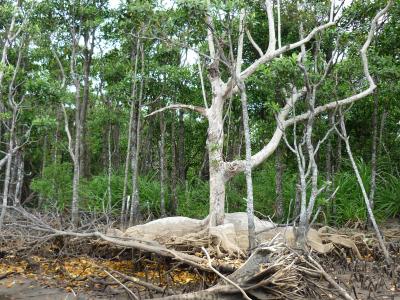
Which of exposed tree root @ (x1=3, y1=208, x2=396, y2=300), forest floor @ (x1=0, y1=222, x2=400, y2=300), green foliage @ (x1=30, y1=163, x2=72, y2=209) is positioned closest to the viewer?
exposed tree root @ (x1=3, y1=208, x2=396, y2=300)

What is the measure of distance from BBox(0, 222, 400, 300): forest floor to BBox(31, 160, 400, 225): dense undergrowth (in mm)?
2075

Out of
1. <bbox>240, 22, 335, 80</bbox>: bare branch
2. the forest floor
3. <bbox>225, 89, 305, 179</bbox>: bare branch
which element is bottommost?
the forest floor

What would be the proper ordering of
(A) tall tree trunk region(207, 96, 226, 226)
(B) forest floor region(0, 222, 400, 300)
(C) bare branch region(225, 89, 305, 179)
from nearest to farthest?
1. (B) forest floor region(0, 222, 400, 300)
2. (A) tall tree trunk region(207, 96, 226, 226)
3. (C) bare branch region(225, 89, 305, 179)

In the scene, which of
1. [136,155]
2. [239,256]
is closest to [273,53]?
[239,256]

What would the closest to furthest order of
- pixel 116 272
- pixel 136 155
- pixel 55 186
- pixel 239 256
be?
pixel 116 272, pixel 239 256, pixel 136 155, pixel 55 186

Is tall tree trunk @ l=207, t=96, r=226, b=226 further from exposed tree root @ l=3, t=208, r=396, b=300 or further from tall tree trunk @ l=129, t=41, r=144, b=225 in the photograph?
tall tree trunk @ l=129, t=41, r=144, b=225

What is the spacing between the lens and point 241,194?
50.4 ft

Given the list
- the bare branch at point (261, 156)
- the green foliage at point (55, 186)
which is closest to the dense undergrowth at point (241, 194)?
the green foliage at point (55, 186)

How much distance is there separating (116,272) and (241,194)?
879cm

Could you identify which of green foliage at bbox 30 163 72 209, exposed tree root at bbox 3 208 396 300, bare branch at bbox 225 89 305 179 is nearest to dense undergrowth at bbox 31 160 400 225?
green foliage at bbox 30 163 72 209

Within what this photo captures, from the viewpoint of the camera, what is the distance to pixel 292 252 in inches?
259

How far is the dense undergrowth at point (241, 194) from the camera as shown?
1246cm

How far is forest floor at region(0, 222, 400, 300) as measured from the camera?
7.15 m

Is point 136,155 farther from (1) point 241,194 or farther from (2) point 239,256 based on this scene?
(2) point 239,256
